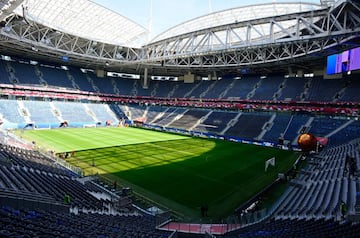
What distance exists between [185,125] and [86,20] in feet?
87.0

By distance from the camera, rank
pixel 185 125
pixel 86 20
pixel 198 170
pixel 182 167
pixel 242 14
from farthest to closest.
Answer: pixel 185 125
pixel 86 20
pixel 242 14
pixel 182 167
pixel 198 170

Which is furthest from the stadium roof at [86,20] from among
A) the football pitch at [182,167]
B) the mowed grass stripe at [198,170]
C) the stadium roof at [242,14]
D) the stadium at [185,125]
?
the mowed grass stripe at [198,170]

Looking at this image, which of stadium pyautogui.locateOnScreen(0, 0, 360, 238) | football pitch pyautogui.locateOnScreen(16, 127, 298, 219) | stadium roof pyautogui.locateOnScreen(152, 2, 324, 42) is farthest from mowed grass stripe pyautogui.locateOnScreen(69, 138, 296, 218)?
stadium roof pyautogui.locateOnScreen(152, 2, 324, 42)

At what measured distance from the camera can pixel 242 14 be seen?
4034 cm

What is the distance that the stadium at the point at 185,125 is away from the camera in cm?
1238

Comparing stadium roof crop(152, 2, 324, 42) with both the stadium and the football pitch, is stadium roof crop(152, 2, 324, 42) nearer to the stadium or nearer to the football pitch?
the stadium

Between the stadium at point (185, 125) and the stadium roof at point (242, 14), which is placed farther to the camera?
the stadium roof at point (242, 14)

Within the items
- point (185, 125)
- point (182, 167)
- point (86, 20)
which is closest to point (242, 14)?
point (185, 125)

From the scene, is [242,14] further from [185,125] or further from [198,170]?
[198,170]

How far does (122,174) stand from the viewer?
22.2 m

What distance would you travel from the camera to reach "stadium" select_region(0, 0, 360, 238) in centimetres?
1238

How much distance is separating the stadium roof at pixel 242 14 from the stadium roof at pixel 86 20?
665 centimetres

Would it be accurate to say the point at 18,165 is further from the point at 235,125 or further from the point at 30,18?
the point at 235,125

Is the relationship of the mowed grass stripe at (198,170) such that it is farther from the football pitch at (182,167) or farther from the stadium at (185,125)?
the stadium at (185,125)
